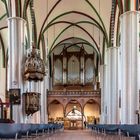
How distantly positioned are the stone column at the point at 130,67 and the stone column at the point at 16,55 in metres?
6.12

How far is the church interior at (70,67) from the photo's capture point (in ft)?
57.9

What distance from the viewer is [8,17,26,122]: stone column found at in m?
19.5

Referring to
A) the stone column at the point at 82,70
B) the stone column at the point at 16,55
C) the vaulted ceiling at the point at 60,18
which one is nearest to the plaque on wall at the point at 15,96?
the stone column at the point at 16,55

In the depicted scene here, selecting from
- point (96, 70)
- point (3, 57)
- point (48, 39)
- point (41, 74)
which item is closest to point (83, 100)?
point (96, 70)

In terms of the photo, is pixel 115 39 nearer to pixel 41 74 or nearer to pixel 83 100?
pixel 41 74

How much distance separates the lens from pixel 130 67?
17641mm

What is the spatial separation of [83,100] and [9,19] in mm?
20070

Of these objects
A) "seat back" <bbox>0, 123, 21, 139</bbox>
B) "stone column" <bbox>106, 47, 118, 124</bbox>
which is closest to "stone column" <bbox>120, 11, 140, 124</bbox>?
"stone column" <bbox>106, 47, 118, 124</bbox>

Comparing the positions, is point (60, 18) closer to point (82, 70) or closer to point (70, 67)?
point (82, 70)

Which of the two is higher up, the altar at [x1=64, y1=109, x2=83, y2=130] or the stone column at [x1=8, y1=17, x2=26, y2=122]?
the stone column at [x1=8, y1=17, x2=26, y2=122]

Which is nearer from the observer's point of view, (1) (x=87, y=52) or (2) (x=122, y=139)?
(2) (x=122, y=139)

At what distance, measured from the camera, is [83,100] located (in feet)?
126

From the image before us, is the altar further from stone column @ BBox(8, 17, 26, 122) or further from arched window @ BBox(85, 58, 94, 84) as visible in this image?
stone column @ BBox(8, 17, 26, 122)

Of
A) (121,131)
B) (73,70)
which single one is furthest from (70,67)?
(121,131)
